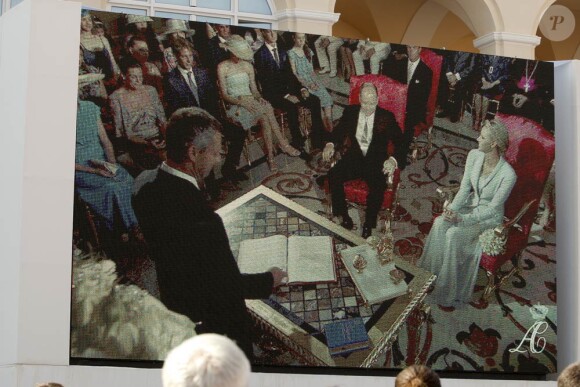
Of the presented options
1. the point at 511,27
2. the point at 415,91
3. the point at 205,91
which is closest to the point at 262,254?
the point at 205,91

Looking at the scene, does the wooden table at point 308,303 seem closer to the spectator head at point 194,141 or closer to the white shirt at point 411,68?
the spectator head at point 194,141

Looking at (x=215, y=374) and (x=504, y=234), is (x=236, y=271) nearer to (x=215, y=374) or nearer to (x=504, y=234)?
(x=504, y=234)

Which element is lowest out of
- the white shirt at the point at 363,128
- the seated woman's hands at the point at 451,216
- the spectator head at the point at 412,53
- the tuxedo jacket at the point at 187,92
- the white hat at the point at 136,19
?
the seated woman's hands at the point at 451,216

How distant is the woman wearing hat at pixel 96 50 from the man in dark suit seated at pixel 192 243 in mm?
793

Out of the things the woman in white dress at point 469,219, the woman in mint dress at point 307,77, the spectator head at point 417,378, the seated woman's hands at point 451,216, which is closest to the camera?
the spectator head at point 417,378

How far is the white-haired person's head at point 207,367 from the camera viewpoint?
3598 mm

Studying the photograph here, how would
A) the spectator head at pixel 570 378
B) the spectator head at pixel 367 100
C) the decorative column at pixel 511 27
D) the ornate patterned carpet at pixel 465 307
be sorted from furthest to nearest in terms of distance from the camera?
the decorative column at pixel 511 27 → the spectator head at pixel 367 100 → the ornate patterned carpet at pixel 465 307 → the spectator head at pixel 570 378

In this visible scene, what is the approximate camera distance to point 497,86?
14.1 m

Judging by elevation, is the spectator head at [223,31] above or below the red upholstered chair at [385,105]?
above

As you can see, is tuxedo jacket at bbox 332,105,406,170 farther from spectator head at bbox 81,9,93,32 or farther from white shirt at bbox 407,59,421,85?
spectator head at bbox 81,9,93,32

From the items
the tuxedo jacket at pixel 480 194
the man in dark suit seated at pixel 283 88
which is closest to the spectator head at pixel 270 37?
the man in dark suit seated at pixel 283 88

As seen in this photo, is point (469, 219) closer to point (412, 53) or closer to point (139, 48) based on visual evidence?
point (412, 53)

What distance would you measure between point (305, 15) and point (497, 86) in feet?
18.0

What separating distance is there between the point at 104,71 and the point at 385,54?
312 centimetres
